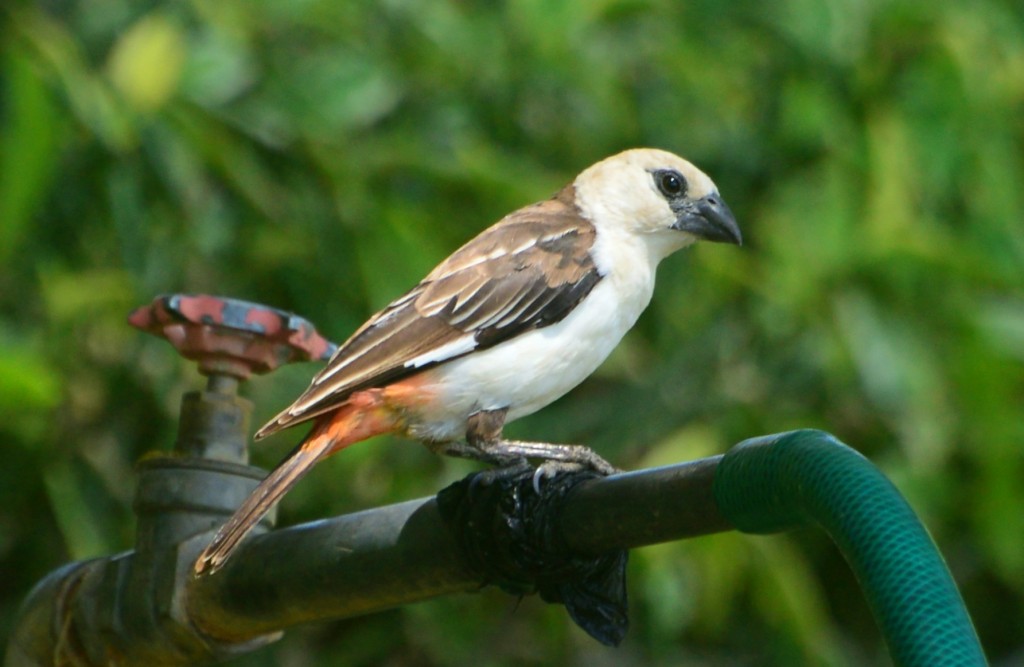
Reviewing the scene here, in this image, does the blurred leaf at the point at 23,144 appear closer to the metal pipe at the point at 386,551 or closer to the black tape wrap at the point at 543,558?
the metal pipe at the point at 386,551

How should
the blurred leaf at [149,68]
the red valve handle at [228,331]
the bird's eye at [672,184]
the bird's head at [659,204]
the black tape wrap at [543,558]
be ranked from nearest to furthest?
the black tape wrap at [543,558] → the red valve handle at [228,331] → the bird's head at [659,204] → the bird's eye at [672,184] → the blurred leaf at [149,68]

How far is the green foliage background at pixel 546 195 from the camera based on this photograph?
4.51 metres

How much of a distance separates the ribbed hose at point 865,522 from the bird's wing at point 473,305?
1230mm

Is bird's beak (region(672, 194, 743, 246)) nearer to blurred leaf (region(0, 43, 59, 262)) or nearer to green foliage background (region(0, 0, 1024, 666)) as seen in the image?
green foliage background (region(0, 0, 1024, 666))

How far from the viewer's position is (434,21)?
5.07 metres

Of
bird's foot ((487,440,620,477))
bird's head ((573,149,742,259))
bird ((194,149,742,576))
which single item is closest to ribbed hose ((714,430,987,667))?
bird's foot ((487,440,620,477))

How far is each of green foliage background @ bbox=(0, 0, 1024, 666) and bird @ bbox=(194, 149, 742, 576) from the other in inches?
38.3

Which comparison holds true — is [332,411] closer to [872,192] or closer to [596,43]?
[872,192]

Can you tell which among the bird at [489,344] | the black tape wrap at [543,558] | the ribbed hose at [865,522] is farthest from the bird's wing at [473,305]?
the ribbed hose at [865,522]

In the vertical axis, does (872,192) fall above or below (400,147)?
below

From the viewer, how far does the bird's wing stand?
308cm

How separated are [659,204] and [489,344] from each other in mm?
824

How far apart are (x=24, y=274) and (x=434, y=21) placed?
1.62m

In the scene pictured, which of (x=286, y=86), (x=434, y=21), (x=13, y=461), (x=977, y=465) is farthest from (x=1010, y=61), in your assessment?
(x=13, y=461)
